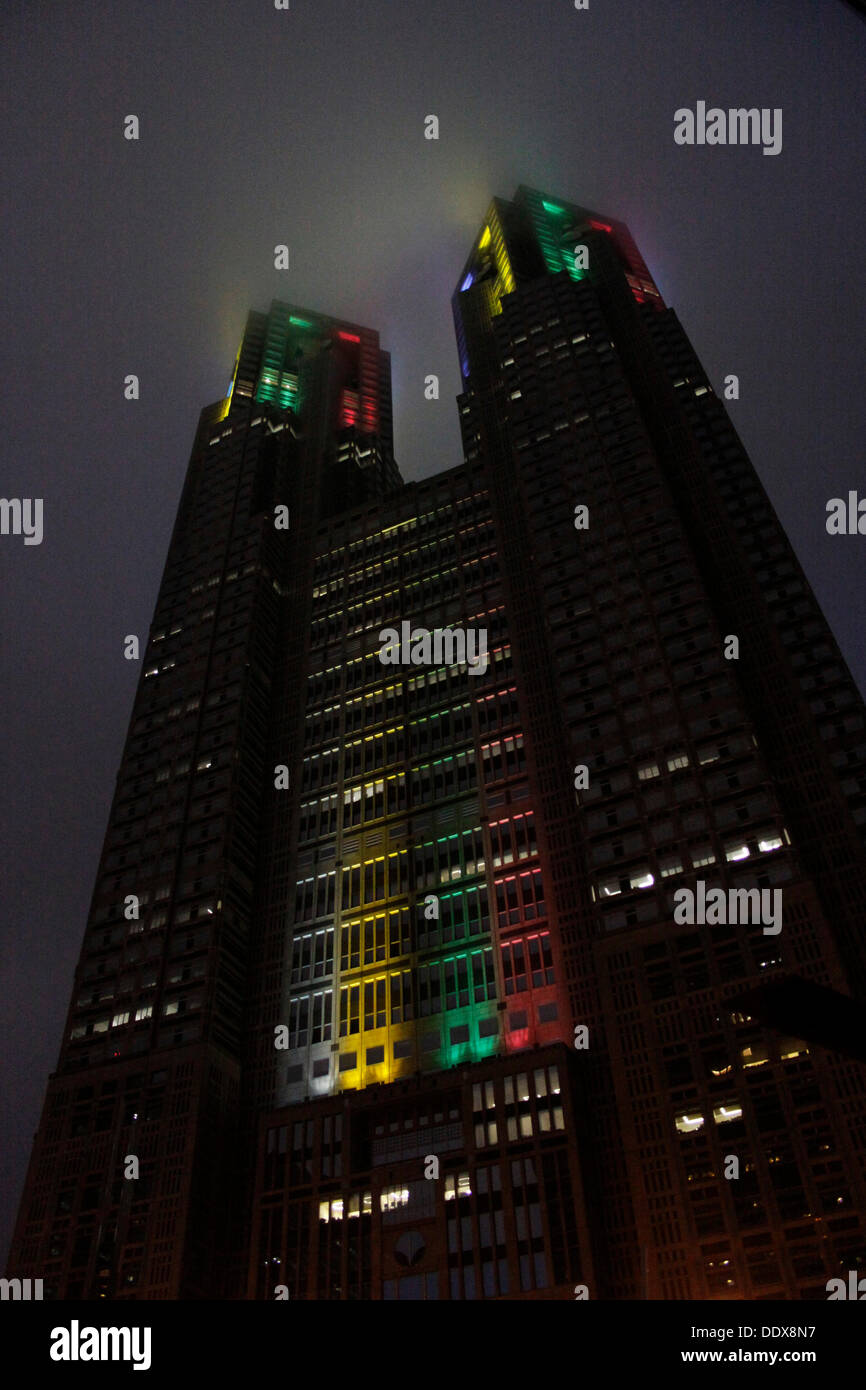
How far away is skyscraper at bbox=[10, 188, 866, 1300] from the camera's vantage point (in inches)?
2653

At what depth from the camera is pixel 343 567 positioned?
130000 millimetres

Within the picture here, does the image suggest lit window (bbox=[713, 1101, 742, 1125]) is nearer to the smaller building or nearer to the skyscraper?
the skyscraper

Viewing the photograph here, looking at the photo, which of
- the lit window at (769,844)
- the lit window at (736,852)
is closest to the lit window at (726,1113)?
the lit window at (736,852)


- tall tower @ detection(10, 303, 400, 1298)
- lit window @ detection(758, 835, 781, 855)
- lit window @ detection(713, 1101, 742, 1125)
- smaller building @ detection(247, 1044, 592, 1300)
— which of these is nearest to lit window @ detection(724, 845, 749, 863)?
lit window @ detection(758, 835, 781, 855)

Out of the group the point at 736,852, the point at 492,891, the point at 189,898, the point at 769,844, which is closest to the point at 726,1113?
the point at 736,852

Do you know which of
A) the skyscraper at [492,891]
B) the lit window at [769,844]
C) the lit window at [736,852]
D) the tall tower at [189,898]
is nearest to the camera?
the skyscraper at [492,891]

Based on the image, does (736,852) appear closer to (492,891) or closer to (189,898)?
(492,891)

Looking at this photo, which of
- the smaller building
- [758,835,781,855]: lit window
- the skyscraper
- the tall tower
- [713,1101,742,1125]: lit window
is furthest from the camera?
[758,835,781,855]: lit window

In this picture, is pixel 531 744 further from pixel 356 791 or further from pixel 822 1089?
pixel 822 1089

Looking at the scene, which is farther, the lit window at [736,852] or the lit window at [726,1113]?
the lit window at [736,852]

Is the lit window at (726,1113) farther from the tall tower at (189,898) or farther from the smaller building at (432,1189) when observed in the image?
the tall tower at (189,898)

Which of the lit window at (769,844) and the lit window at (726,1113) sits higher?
the lit window at (769,844)

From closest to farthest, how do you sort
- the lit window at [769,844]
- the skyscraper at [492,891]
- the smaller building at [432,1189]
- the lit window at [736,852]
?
1. the smaller building at [432,1189]
2. the skyscraper at [492,891]
3. the lit window at [769,844]
4. the lit window at [736,852]

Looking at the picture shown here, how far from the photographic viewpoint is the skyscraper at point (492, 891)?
221 ft
